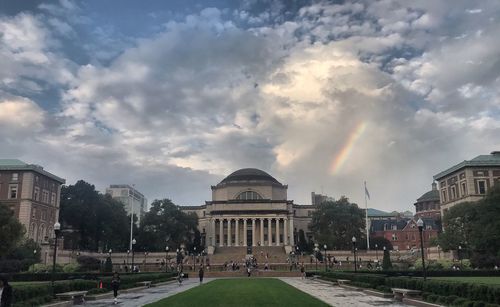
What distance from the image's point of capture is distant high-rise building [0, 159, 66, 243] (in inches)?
3654

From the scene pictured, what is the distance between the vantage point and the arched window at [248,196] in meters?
143

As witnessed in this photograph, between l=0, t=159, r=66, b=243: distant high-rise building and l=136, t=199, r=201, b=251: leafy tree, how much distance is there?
23854 millimetres

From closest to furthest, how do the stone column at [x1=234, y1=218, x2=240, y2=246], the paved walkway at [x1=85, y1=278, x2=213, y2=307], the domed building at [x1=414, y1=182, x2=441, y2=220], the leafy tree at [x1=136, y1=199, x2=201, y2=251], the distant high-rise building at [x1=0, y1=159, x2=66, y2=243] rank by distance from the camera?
the paved walkway at [x1=85, y1=278, x2=213, y2=307] < the distant high-rise building at [x1=0, y1=159, x2=66, y2=243] < the leafy tree at [x1=136, y1=199, x2=201, y2=251] < the stone column at [x1=234, y1=218, x2=240, y2=246] < the domed building at [x1=414, y1=182, x2=441, y2=220]

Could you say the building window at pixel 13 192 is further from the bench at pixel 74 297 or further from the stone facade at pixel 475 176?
the stone facade at pixel 475 176

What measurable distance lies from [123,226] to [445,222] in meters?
70.9

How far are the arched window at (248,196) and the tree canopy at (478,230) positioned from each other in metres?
68.2

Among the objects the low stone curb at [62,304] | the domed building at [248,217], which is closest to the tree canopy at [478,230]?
the domed building at [248,217]

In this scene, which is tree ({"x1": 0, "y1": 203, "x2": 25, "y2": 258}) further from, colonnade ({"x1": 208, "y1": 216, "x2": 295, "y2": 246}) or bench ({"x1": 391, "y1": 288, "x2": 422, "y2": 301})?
colonnade ({"x1": 208, "y1": 216, "x2": 295, "y2": 246})

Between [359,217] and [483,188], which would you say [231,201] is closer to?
[359,217]

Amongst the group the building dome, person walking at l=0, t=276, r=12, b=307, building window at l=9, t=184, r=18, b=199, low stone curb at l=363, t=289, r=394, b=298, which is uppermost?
the building dome

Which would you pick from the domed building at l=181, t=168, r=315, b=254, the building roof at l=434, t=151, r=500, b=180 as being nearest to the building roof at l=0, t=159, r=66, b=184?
the domed building at l=181, t=168, r=315, b=254

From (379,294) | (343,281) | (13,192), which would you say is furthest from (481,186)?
(13,192)

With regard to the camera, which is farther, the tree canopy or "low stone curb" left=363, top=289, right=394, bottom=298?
the tree canopy

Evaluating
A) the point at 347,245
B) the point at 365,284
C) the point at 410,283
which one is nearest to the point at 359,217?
the point at 347,245
